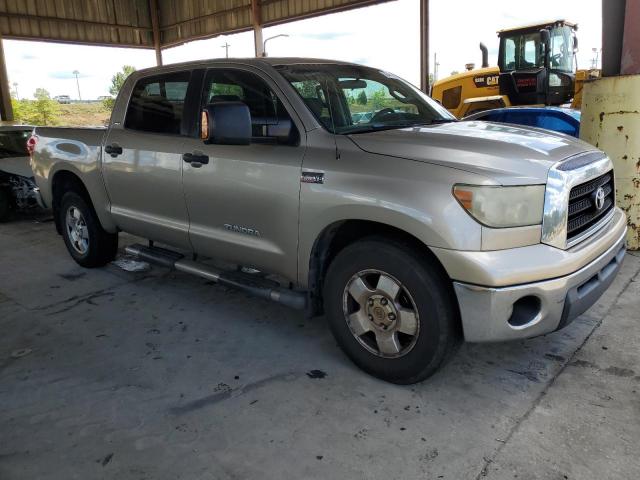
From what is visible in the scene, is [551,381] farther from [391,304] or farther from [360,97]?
[360,97]

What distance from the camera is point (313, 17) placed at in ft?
53.1

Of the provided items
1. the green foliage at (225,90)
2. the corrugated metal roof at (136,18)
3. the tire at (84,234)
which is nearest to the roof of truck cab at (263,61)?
the green foliage at (225,90)

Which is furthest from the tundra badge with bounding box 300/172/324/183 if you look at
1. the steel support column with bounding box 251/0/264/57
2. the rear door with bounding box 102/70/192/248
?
the steel support column with bounding box 251/0/264/57

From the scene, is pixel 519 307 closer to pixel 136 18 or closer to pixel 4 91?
pixel 4 91

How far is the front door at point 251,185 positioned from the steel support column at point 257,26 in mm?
14602

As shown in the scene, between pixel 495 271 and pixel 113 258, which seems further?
pixel 113 258

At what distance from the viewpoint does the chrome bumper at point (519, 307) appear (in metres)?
2.51

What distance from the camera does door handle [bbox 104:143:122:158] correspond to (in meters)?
4.41

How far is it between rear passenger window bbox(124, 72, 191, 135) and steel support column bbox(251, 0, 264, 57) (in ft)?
45.5

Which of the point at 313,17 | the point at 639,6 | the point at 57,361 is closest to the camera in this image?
the point at 57,361

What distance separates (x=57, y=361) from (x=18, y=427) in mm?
738

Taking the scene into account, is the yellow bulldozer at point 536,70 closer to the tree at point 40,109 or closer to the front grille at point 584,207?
the front grille at point 584,207

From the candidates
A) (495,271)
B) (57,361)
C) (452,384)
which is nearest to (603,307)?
(452,384)

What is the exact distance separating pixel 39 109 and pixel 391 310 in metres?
34.4
